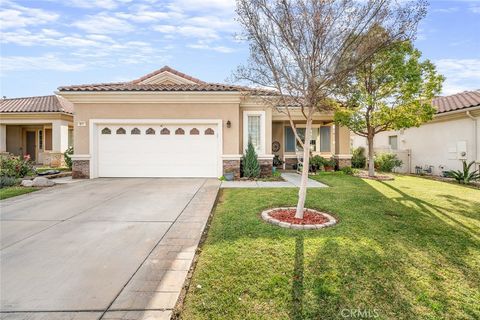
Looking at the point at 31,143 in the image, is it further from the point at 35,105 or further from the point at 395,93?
the point at 395,93

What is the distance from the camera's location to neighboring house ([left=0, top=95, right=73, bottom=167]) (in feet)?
57.6

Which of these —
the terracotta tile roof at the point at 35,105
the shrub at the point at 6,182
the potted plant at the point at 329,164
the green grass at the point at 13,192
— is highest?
the terracotta tile roof at the point at 35,105

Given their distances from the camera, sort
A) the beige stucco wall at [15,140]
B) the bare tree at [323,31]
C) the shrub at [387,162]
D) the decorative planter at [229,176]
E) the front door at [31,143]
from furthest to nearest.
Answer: the front door at [31,143], the beige stucco wall at [15,140], the shrub at [387,162], the decorative planter at [229,176], the bare tree at [323,31]

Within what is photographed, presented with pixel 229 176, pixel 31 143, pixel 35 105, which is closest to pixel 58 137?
pixel 35 105

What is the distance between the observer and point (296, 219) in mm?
5320

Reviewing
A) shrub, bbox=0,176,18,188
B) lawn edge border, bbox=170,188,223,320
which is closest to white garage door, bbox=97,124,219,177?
shrub, bbox=0,176,18,188

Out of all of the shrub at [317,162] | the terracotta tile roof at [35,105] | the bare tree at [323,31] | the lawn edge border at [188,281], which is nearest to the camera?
the lawn edge border at [188,281]

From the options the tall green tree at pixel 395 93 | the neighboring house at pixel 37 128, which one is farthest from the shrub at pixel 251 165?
the neighboring house at pixel 37 128

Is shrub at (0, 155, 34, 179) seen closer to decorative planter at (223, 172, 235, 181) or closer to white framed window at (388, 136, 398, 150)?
decorative planter at (223, 172, 235, 181)

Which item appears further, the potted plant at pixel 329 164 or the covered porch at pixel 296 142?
the covered porch at pixel 296 142

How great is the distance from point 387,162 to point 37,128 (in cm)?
2608

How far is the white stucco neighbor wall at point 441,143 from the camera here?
12469mm

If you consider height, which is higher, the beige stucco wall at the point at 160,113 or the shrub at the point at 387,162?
the beige stucco wall at the point at 160,113

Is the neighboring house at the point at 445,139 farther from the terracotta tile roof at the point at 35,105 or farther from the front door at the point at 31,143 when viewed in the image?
the front door at the point at 31,143
